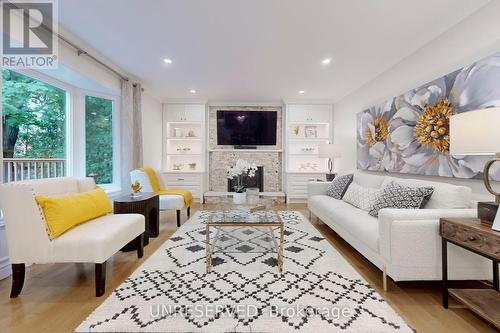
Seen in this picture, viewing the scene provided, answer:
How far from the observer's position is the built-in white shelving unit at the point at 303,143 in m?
5.56

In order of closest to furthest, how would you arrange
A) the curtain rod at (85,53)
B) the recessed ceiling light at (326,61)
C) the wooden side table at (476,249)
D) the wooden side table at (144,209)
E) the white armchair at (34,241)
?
1. the wooden side table at (476,249)
2. the white armchair at (34,241)
3. the curtain rod at (85,53)
4. the wooden side table at (144,209)
5. the recessed ceiling light at (326,61)

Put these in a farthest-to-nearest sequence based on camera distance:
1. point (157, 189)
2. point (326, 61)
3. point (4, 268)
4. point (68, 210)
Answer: point (157, 189)
point (326, 61)
point (4, 268)
point (68, 210)

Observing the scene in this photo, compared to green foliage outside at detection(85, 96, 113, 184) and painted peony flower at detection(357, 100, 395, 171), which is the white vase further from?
green foliage outside at detection(85, 96, 113, 184)

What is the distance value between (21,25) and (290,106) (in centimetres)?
467

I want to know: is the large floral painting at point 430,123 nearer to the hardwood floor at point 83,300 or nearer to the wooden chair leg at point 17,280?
the hardwood floor at point 83,300

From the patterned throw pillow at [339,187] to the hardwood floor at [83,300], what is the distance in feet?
4.36

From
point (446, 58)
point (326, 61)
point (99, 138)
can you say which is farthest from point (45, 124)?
point (446, 58)

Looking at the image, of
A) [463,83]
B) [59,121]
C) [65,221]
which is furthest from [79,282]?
[463,83]

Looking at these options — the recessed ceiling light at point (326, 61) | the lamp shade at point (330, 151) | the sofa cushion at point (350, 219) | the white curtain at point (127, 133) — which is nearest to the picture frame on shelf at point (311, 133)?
the lamp shade at point (330, 151)

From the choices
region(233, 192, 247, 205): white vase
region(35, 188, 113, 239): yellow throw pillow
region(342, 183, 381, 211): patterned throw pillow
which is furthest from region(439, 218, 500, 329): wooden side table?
region(35, 188, 113, 239): yellow throw pillow

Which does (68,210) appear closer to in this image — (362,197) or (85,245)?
(85,245)

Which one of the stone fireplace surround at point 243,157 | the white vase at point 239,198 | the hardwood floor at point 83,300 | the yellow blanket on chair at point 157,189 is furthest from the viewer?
the stone fireplace surround at point 243,157

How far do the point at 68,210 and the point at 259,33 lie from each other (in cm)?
251

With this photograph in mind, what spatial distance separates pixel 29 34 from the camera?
2318 mm
